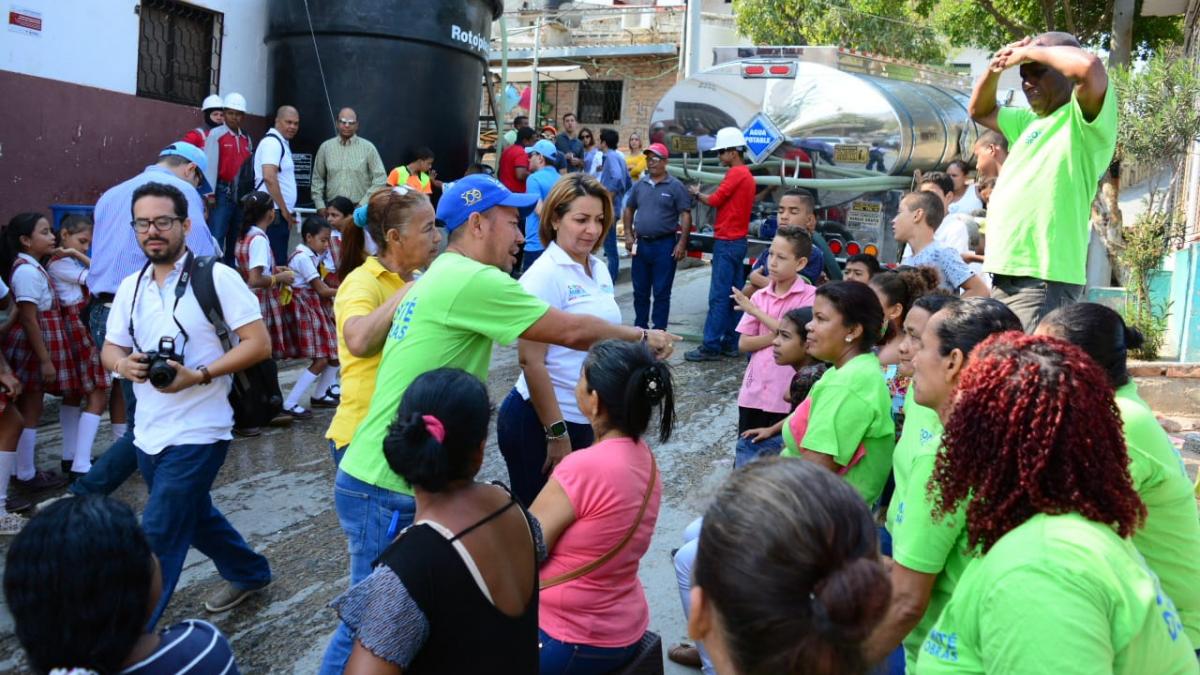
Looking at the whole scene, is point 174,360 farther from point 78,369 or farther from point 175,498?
point 78,369

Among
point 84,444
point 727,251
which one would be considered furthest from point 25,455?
point 727,251

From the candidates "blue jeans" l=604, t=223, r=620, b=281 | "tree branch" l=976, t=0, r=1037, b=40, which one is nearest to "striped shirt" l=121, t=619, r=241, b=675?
"blue jeans" l=604, t=223, r=620, b=281

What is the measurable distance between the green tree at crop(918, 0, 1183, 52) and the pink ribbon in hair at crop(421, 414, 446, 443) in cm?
1504

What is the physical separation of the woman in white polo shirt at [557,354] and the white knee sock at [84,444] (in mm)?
3104

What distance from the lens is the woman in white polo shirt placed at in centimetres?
392

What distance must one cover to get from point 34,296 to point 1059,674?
5.61 meters

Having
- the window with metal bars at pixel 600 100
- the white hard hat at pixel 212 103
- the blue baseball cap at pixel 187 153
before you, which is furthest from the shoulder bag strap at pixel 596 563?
the window with metal bars at pixel 600 100

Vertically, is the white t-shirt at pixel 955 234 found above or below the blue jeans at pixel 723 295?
above

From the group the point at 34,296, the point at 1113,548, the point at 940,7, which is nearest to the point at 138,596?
the point at 1113,548

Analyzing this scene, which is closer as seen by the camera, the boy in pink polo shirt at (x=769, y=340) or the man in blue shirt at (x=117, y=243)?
the boy in pink polo shirt at (x=769, y=340)

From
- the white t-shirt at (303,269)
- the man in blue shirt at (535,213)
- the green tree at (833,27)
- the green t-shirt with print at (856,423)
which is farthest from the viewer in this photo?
the green tree at (833,27)

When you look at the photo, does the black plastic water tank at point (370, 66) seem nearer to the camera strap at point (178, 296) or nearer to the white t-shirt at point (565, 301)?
the camera strap at point (178, 296)

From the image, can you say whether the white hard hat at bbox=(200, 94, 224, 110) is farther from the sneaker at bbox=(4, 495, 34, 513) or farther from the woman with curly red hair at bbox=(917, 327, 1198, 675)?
the woman with curly red hair at bbox=(917, 327, 1198, 675)

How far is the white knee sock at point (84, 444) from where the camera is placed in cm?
596
